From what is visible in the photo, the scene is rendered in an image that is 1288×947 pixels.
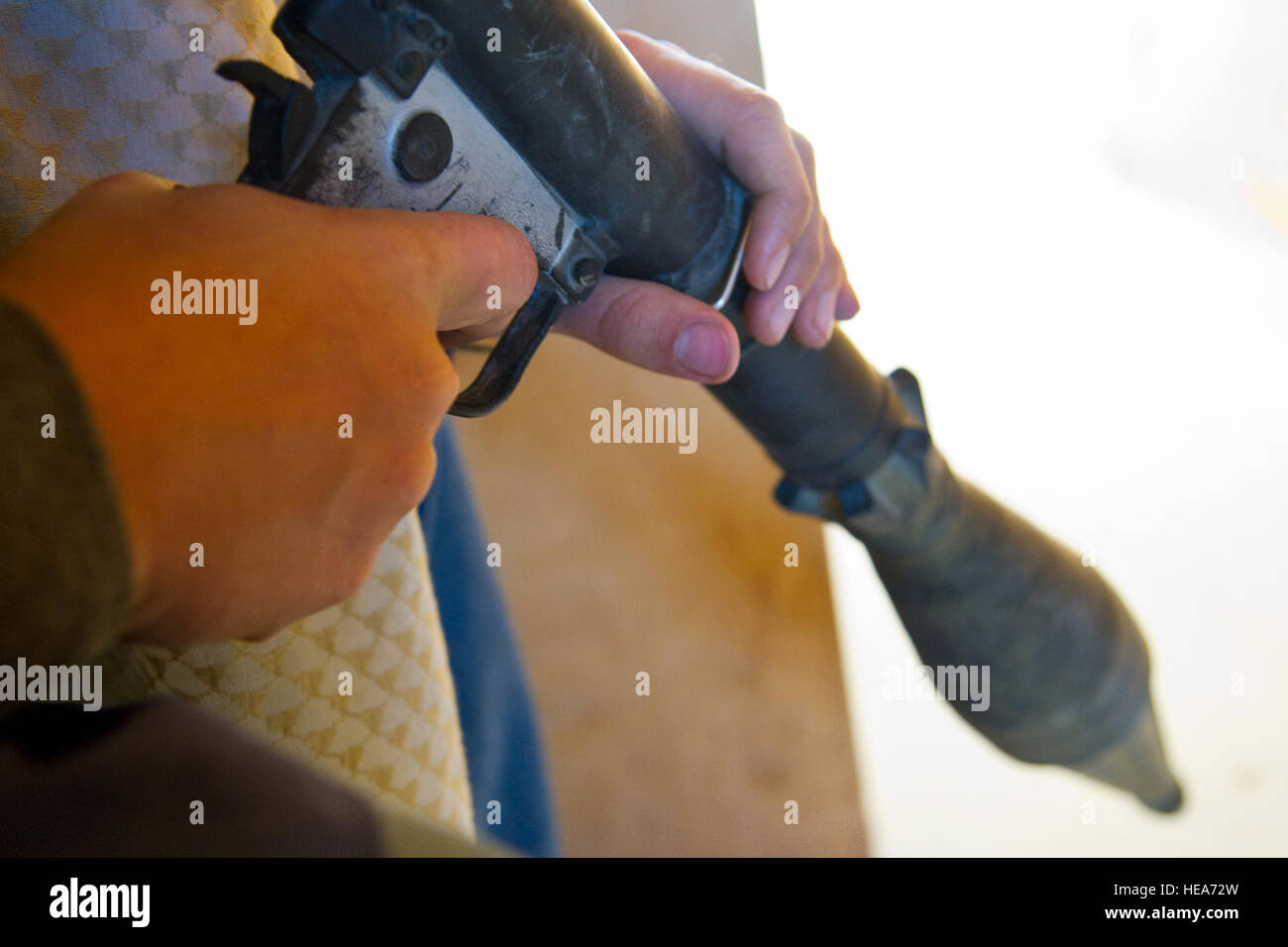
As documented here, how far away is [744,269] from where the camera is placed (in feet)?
1.42

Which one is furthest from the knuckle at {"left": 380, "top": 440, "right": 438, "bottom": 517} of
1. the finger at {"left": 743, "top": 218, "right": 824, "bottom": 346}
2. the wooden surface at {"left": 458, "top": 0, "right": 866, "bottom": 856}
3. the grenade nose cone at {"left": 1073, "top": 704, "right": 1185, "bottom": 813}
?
the wooden surface at {"left": 458, "top": 0, "right": 866, "bottom": 856}

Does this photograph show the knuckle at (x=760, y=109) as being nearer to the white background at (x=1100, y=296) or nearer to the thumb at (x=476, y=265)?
the thumb at (x=476, y=265)

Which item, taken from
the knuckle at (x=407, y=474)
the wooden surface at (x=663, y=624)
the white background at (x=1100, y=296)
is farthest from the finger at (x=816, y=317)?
the wooden surface at (x=663, y=624)

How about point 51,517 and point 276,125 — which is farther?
point 276,125

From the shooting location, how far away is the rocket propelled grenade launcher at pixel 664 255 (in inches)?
11.6

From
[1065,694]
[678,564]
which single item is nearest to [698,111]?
[1065,694]

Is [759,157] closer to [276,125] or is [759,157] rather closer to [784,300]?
[784,300]

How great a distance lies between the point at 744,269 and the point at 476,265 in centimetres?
17

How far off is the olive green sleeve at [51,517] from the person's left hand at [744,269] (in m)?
0.25

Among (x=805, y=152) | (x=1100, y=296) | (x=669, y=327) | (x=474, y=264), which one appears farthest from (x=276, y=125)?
(x=1100, y=296)

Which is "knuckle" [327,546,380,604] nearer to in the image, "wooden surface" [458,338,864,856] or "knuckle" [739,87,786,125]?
"knuckle" [739,87,786,125]

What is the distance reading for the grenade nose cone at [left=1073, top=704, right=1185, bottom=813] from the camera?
1.83 ft

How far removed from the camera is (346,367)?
246mm
